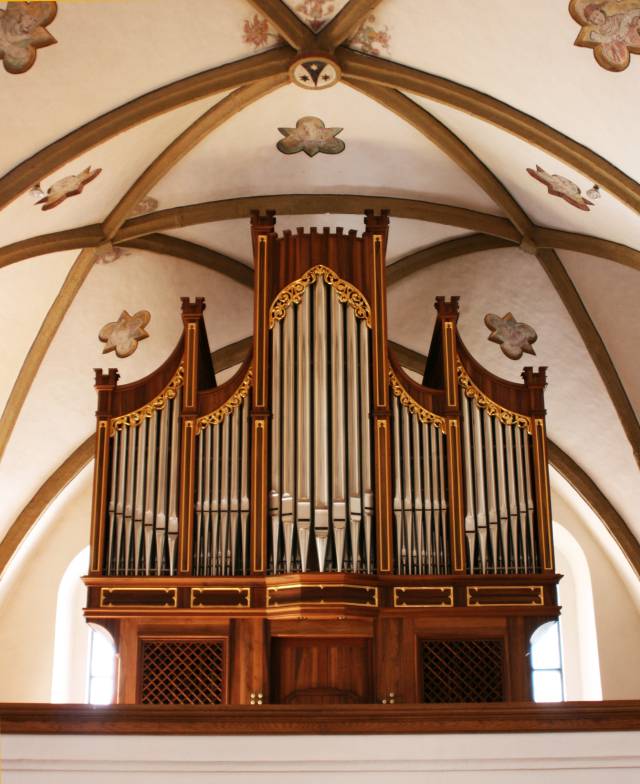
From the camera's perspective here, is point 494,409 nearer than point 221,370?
Yes

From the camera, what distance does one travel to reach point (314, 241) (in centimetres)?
1184

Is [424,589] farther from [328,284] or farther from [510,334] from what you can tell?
[510,334]

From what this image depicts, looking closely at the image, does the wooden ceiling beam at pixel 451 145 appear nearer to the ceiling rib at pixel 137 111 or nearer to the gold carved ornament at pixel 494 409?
the ceiling rib at pixel 137 111

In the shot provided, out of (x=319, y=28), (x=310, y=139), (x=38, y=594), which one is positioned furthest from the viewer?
(x=38, y=594)

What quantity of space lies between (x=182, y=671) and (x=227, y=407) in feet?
7.87

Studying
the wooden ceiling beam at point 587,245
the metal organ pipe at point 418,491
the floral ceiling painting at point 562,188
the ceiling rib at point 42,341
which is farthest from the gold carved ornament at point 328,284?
the ceiling rib at point 42,341

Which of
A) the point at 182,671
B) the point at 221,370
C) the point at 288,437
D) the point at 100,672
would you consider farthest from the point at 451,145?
the point at 100,672

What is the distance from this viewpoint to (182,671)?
1036 cm

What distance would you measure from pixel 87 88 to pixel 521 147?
3.89 m

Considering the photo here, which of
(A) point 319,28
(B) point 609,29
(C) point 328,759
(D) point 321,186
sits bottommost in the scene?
(C) point 328,759

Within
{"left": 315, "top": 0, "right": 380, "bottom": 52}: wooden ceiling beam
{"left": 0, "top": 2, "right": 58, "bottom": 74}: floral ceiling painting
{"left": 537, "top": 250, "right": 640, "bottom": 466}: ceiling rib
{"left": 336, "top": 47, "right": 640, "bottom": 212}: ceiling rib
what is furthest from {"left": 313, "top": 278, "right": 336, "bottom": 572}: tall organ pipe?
{"left": 0, "top": 2, "right": 58, "bottom": 74}: floral ceiling painting

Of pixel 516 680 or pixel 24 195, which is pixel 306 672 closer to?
pixel 516 680

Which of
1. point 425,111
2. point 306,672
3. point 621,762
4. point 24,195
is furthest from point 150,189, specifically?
point 621,762

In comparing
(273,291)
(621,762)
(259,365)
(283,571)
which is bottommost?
(621,762)
